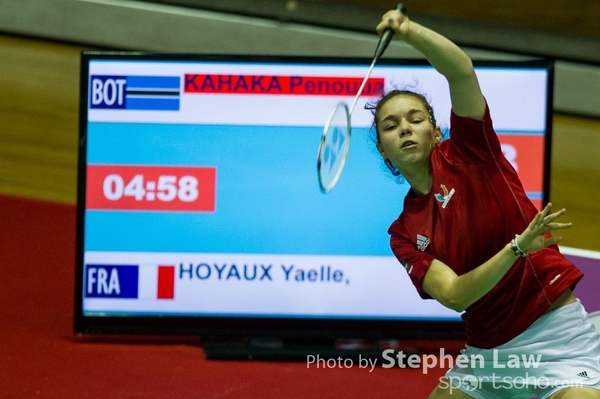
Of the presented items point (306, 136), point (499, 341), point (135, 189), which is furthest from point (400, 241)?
point (135, 189)

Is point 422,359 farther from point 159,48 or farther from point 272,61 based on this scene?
point 159,48

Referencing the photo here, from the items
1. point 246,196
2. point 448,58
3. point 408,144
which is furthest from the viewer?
point 246,196

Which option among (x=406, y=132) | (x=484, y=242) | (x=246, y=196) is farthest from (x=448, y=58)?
(x=246, y=196)

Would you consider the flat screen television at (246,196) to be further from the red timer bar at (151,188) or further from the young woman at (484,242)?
the young woman at (484,242)

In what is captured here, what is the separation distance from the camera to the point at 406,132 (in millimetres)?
2756

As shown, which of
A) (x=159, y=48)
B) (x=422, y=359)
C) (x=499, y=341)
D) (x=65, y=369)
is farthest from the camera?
(x=159, y=48)

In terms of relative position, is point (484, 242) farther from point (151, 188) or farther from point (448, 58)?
point (151, 188)

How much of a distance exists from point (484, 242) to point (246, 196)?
5.30 ft

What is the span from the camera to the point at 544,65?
4.15 m

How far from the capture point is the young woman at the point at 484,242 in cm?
275

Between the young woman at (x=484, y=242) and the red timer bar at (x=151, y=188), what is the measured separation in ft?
4.90

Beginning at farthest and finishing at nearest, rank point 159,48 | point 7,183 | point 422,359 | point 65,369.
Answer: point 159,48
point 7,183
point 422,359
point 65,369

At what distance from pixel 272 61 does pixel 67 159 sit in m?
2.42

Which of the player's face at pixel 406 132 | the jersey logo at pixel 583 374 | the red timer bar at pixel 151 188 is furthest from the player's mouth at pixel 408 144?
the red timer bar at pixel 151 188
